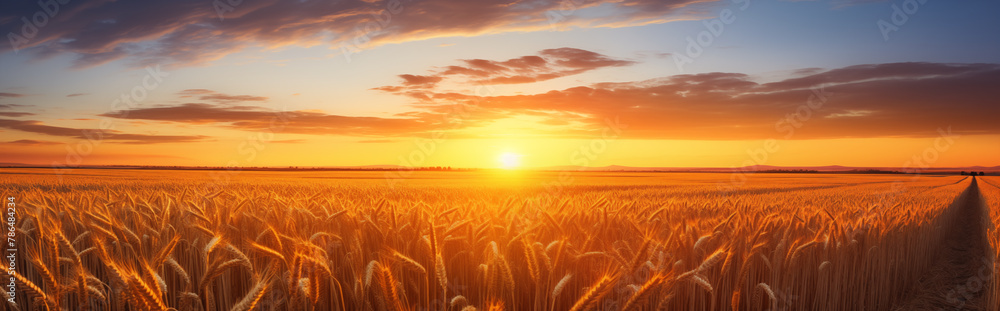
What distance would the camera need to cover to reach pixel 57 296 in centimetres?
171

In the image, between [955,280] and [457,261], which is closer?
[457,261]

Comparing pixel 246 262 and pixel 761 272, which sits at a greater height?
pixel 246 262

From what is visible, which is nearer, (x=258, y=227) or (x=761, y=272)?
(x=761, y=272)

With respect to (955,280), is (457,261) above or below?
above

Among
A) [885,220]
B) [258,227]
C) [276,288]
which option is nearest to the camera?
[276,288]

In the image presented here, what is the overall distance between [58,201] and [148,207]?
2.50 metres

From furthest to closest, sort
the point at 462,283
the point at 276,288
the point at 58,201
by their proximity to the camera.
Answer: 1. the point at 58,201
2. the point at 462,283
3. the point at 276,288

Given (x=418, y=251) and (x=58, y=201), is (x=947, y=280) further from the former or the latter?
(x=58, y=201)

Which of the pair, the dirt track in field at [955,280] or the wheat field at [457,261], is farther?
the dirt track in field at [955,280]

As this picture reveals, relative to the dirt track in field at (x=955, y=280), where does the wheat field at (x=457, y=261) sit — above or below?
above

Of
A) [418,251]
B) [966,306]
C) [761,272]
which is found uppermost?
[418,251]

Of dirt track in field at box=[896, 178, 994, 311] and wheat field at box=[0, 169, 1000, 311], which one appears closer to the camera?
wheat field at box=[0, 169, 1000, 311]

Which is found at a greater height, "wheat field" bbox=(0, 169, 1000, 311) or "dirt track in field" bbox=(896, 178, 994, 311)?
"wheat field" bbox=(0, 169, 1000, 311)

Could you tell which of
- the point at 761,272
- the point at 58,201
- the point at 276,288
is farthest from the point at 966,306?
the point at 58,201
